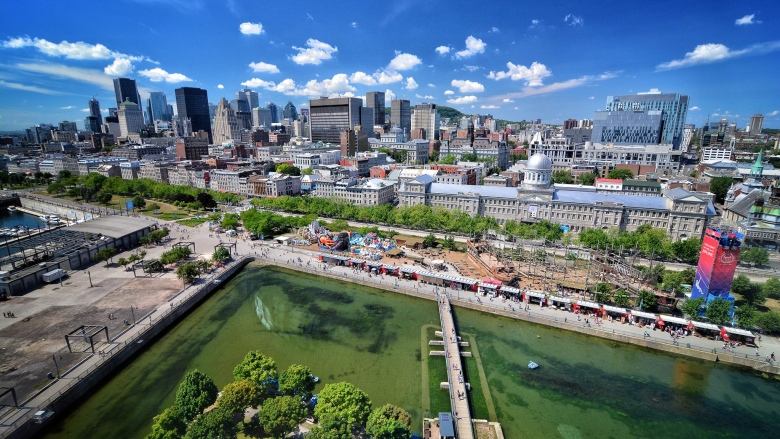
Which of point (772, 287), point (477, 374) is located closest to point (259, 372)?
point (477, 374)

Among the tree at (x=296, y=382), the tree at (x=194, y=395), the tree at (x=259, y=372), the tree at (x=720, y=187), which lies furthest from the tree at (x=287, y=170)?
the tree at (x=720, y=187)

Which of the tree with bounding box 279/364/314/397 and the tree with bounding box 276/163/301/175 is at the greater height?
the tree with bounding box 276/163/301/175

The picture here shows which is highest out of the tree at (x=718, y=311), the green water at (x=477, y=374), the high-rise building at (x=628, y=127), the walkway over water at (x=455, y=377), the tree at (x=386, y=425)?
the high-rise building at (x=628, y=127)

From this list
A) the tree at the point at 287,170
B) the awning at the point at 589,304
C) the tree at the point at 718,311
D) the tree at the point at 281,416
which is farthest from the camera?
the tree at the point at 287,170

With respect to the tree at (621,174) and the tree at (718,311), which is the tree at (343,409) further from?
the tree at (621,174)

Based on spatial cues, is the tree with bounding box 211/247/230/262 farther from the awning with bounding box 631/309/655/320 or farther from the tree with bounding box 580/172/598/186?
the tree with bounding box 580/172/598/186

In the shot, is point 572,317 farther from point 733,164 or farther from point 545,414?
point 733,164

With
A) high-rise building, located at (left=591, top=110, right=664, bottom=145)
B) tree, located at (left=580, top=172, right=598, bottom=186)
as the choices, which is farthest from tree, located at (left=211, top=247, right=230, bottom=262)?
high-rise building, located at (left=591, top=110, right=664, bottom=145)
